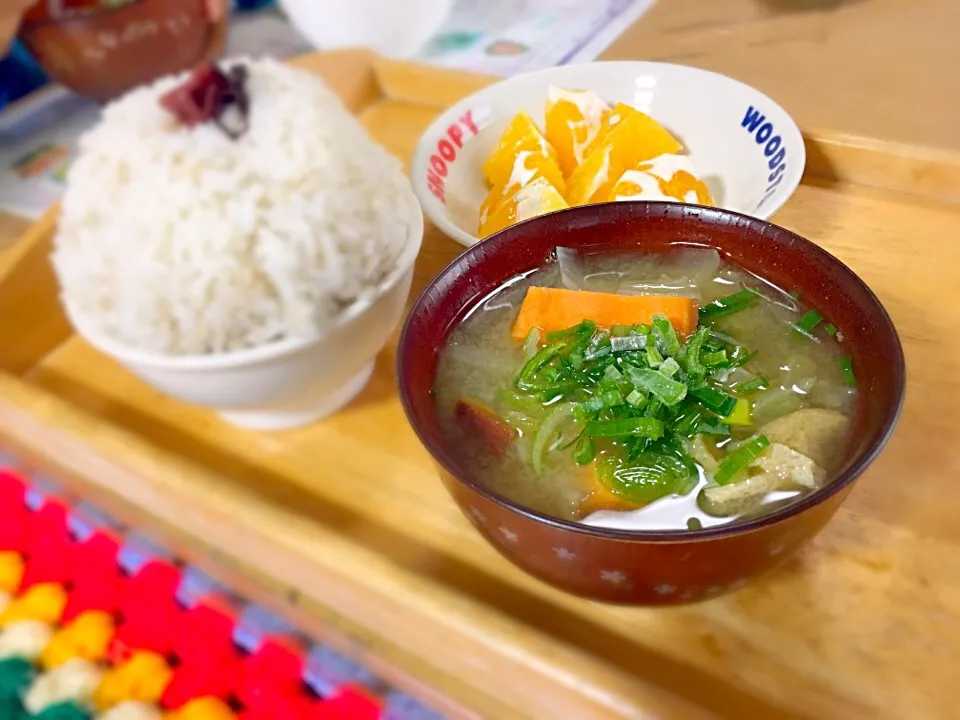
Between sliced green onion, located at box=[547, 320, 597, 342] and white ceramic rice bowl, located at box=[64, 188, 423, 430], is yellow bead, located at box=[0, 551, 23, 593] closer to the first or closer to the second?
white ceramic rice bowl, located at box=[64, 188, 423, 430]

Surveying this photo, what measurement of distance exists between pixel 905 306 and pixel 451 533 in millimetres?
576

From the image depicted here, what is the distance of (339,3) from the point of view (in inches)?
63.3

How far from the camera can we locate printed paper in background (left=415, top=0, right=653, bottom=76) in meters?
1.63

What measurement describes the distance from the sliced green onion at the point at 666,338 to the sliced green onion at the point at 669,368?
0.02 m

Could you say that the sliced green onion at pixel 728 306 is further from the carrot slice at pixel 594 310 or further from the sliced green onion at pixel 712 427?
the sliced green onion at pixel 712 427

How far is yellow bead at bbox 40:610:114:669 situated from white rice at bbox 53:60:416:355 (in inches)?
13.0

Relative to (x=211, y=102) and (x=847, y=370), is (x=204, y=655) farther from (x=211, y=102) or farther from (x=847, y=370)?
(x=847, y=370)

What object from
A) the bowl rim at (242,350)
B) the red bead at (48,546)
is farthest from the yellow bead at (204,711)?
the bowl rim at (242,350)

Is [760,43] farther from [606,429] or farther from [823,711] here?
[823,711]

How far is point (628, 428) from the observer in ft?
2.04

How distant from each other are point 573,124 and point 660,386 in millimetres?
563

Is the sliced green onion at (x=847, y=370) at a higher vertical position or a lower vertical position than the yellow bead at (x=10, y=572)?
higher

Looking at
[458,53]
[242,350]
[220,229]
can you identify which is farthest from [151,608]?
[458,53]

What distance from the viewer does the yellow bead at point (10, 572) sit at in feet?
2.89
